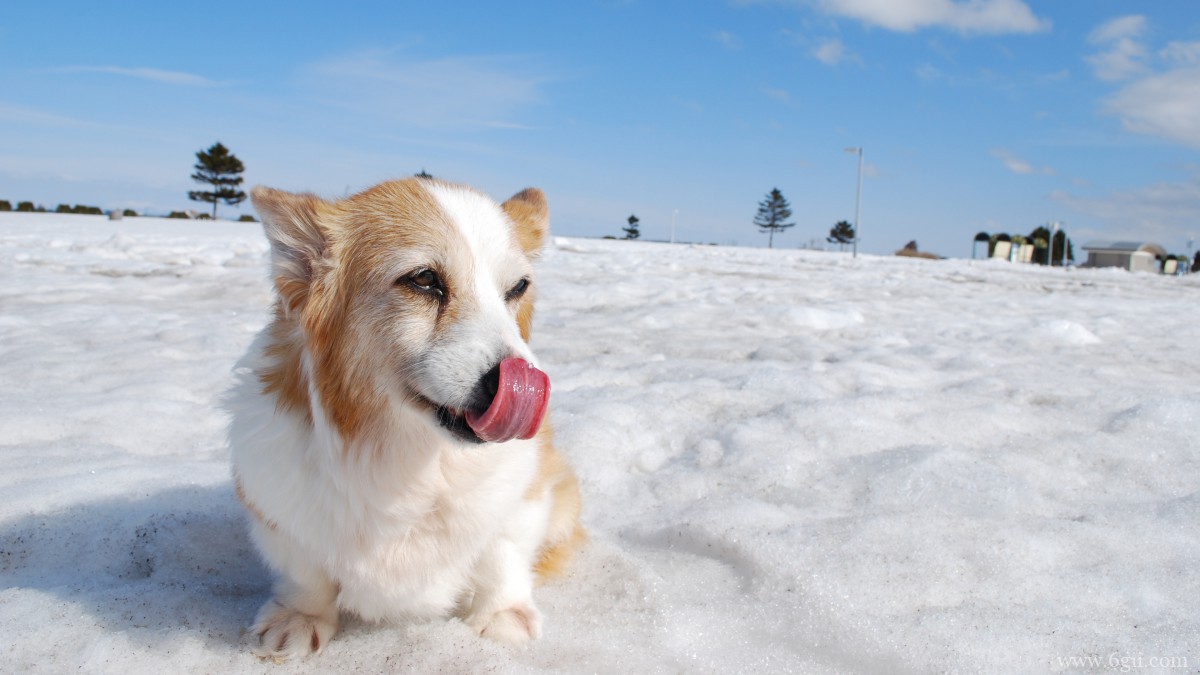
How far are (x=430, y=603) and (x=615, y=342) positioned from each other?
152 inches

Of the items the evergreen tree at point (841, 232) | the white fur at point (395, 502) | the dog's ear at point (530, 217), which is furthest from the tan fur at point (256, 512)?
the evergreen tree at point (841, 232)

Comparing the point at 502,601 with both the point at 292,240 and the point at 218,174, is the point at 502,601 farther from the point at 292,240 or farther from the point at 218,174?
the point at 218,174

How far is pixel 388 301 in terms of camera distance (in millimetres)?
1926

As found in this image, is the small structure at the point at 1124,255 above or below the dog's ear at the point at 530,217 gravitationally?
above

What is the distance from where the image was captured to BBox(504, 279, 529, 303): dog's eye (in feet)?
6.91

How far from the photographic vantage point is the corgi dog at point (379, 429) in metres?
1.88

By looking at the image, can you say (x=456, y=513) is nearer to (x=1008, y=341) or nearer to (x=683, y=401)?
(x=683, y=401)

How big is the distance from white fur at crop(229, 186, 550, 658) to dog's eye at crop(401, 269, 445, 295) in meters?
0.06

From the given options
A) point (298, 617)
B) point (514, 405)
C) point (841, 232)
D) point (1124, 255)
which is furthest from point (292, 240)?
point (841, 232)

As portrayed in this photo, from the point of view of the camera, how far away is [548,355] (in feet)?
17.2

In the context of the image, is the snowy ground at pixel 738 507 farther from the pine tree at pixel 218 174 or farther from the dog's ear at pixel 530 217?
the pine tree at pixel 218 174

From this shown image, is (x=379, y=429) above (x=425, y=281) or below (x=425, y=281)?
below

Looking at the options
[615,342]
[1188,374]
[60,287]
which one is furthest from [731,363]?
[60,287]

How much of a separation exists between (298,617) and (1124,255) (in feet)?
171
